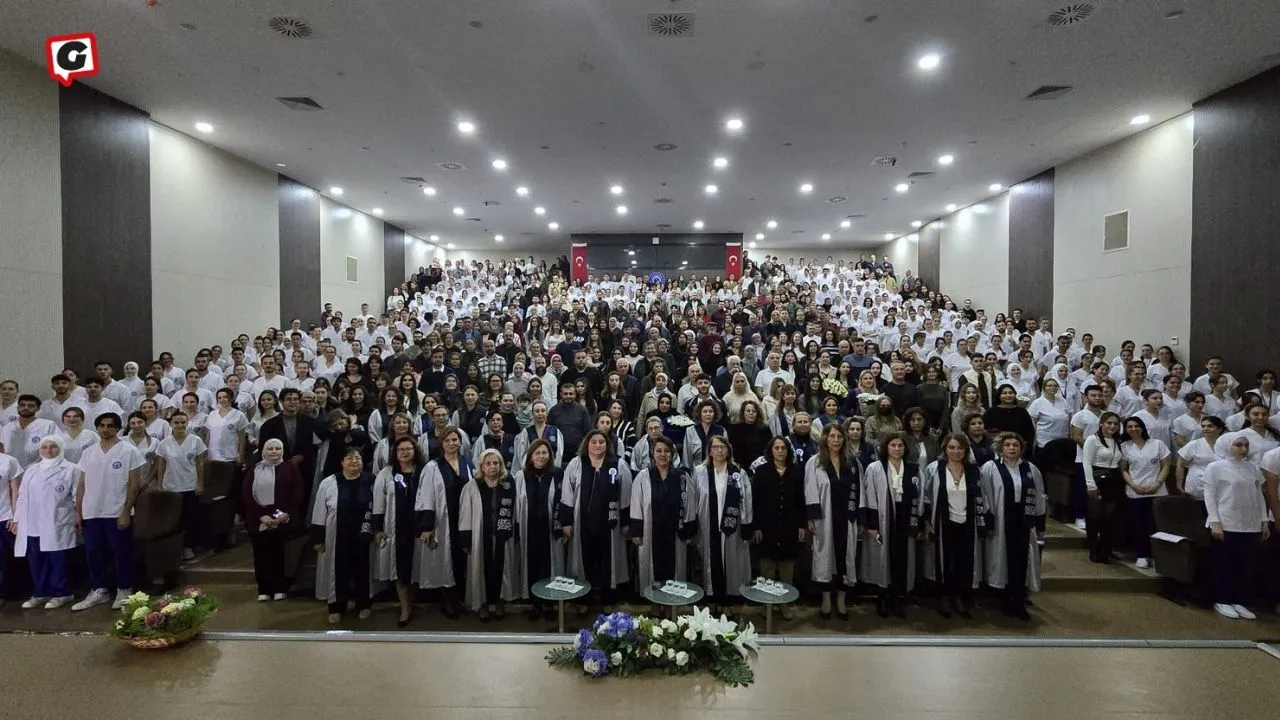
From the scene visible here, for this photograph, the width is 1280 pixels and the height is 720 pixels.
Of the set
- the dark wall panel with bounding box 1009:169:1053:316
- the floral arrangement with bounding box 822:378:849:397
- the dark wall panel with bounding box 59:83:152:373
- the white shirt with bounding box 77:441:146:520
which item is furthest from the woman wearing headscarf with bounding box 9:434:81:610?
the dark wall panel with bounding box 1009:169:1053:316

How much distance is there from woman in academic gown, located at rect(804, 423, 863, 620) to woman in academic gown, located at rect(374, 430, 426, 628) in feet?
12.0

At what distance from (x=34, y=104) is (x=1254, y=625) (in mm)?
15218

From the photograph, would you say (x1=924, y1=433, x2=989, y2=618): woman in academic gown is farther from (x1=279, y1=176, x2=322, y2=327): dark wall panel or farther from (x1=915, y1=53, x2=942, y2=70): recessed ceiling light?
(x1=279, y1=176, x2=322, y2=327): dark wall panel

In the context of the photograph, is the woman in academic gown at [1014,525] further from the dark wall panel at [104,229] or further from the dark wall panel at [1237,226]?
the dark wall panel at [104,229]

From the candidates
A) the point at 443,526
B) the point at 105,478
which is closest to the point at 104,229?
the point at 105,478

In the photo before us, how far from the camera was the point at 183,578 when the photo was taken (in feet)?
19.8

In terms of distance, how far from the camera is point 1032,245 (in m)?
14.4

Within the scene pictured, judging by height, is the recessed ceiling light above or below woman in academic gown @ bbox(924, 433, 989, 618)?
above

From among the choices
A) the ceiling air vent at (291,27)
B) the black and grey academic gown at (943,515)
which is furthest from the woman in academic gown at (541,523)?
the ceiling air vent at (291,27)

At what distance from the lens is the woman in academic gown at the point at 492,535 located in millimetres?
5332

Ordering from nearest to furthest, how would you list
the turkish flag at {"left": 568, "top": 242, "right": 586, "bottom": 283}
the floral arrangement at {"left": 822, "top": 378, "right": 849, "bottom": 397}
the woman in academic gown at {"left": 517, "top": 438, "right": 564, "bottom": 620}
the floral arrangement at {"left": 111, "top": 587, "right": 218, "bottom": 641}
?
the floral arrangement at {"left": 111, "top": 587, "right": 218, "bottom": 641} → the woman in academic gown at {"left": 517, "top": 438, "right": 564, "bottom": 620} → the floral arrangement at {"left": 822, "top": 378, "right": 849, "bottom": 397} → the turkish flag at {"left": 568, "top": 242, "right": 586, "bottom": 283}

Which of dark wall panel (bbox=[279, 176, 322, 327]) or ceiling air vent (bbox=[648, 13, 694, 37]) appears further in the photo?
dark wall panel (bbox=[279, 176, 322, 327])

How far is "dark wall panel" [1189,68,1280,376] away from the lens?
8367 millimetres

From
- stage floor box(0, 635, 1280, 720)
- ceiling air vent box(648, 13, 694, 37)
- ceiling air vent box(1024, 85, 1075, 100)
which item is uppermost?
ceiling air vent box(1024, 85, 1075, 100)
